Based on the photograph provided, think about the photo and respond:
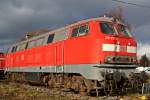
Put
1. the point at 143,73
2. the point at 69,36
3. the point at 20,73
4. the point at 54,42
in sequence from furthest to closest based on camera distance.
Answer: the point at 20,73 < the point at 54,42 < the point at 69,36 < the point at 143,73

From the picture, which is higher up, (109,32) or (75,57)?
(109,32)

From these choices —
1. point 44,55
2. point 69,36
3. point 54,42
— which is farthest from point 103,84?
point 44,55

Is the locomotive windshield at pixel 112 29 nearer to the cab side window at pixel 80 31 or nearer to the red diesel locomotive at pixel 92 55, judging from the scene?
the red diesel locomotive at pixel 92 55

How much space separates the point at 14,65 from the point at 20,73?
1642 millimetres

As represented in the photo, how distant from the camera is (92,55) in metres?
16.8

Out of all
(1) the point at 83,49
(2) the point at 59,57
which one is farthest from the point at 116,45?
(2) the point at 59,57

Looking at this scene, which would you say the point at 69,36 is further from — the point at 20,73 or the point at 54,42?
the point at 20,73

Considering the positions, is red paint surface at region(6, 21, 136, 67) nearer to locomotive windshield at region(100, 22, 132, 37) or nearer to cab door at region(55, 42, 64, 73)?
cab door at region(55, 42, 64, 73)

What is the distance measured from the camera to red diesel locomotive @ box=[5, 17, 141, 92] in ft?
54.3

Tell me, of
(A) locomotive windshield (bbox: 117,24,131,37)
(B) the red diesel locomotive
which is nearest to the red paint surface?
(B) the red diesel locomotive

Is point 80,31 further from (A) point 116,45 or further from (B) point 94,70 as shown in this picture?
(B) point 94,70

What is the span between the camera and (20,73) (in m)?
30.0

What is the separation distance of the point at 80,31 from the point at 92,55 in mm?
1891

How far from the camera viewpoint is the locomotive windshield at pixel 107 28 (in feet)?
56.7
